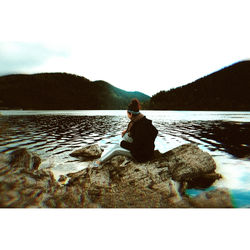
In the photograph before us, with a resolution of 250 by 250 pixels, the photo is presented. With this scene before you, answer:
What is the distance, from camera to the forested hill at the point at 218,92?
58.6ft

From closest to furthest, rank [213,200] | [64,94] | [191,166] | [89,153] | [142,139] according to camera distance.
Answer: [213,200], [142,139], [191,166], [89,153], [64,94]

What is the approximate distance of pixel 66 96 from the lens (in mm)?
39812

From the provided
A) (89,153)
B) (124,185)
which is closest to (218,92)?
(89,153)

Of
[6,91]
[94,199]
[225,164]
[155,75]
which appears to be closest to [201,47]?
[155,75]

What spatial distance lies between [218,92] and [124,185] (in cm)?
2884

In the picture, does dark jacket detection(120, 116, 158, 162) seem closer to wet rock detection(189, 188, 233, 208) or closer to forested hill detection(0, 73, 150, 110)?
wet rock detection(189, 188, 233, 208)

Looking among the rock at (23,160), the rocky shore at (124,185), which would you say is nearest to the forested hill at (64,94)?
the rock at (23,160)

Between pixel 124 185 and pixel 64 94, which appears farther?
pixel 64 94

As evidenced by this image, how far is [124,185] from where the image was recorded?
4.90m

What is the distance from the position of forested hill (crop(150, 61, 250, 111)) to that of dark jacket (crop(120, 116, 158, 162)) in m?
11.6

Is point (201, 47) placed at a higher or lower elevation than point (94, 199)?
higher

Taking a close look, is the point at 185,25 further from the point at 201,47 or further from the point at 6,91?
the point at 6,91

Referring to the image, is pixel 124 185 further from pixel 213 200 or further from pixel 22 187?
pixel 22 187
